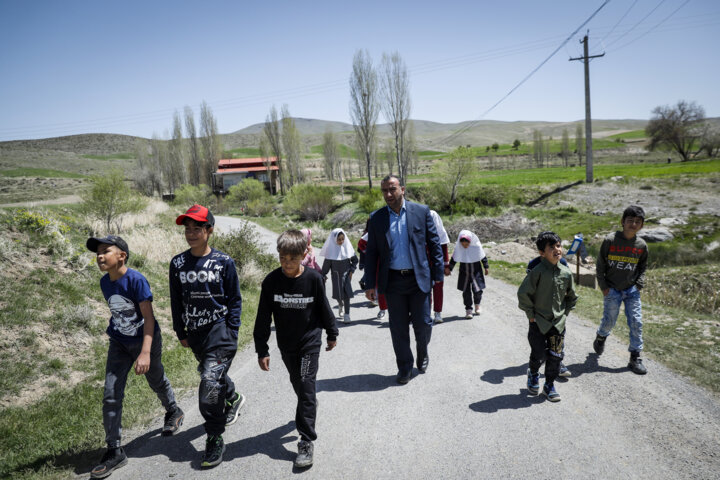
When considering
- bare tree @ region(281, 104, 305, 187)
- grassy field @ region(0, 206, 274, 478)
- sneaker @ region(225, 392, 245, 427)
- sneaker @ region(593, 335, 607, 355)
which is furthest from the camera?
bare tree @ region(281, 104, 305, 187)

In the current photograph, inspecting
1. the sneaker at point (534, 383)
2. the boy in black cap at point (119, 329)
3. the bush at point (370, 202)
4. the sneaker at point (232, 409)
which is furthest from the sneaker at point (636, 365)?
the bush at point (370, 202)

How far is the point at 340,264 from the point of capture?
727 cm

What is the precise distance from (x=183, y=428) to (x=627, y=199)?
28.4m

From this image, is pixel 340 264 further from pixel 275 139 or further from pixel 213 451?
pixel 275 139

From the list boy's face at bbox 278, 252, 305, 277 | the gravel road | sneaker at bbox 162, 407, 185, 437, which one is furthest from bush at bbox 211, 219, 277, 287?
boy's face at bbox 278, 252, 305, 277

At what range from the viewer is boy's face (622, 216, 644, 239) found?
4777 mm

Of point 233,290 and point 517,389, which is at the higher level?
point 233,290

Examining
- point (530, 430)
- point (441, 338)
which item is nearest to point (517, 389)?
point (530, 430)

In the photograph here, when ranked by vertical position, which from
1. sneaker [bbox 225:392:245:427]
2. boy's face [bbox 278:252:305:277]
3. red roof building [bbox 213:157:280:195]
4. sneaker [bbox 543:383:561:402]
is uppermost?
red roof building [bbox 213:157:280:195]

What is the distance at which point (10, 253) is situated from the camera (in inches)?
258

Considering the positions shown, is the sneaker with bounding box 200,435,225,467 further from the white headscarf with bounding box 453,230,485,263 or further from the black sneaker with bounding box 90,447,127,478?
the white headscarf with bounding box 453,230,485,263

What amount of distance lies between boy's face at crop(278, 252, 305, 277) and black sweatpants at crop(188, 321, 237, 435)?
0.82 meters

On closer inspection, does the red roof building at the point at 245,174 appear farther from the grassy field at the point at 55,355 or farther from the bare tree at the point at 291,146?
the grassy field at the point at 55,355

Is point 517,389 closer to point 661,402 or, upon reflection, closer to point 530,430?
point 530,430
